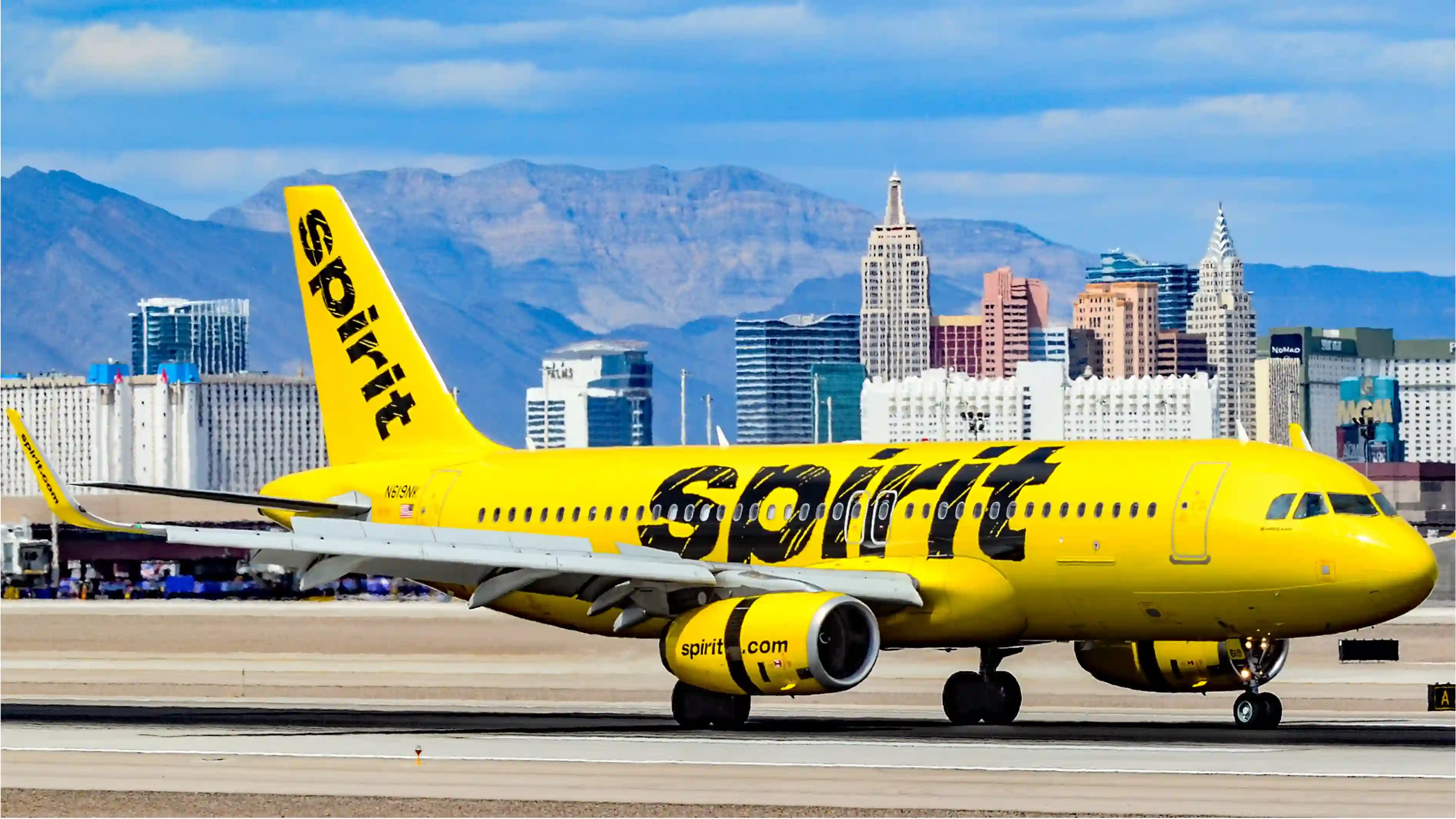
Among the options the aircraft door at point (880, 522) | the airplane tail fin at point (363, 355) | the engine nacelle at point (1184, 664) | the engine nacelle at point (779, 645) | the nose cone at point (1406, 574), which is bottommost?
the engine nacelle at point (1184, 664)

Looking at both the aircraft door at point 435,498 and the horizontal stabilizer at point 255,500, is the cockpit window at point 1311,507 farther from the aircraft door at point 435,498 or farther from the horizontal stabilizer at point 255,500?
the aircraft door at point 435,498

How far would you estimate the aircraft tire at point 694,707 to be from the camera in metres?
43.3

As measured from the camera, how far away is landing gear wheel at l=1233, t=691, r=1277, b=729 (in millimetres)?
42125

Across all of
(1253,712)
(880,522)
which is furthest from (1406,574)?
(880,522)

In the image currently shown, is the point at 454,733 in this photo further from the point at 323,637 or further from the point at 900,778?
the point at 323,637

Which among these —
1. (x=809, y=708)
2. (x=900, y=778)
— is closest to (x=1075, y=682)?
(x=809, y=708)

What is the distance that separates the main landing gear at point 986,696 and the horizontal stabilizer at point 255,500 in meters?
13.8

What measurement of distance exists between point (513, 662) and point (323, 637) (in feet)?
74.2

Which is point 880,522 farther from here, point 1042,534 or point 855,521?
point 1042,534

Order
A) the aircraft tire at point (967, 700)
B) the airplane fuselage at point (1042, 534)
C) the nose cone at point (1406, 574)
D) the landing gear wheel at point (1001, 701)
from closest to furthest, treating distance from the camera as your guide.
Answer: the nose cone at point (1406, 574) → the airplane fuselage at point (1042, 534) → the landing gear wheel at point (1001, 701) → the aircraft tire at point (967, 700)

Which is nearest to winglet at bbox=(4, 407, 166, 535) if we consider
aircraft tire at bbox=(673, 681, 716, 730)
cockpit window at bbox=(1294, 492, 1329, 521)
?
aircraft tire at bbox=(673, 681, 716, 730)

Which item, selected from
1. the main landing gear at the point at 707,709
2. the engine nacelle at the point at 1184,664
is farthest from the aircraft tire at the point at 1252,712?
the main landing gear at the point at 707,709

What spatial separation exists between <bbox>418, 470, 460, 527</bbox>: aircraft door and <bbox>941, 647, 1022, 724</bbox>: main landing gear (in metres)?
12.4

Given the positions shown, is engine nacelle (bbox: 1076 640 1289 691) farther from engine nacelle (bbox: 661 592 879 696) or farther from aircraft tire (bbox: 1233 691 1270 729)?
engine nacelle (bbox: 661 592 879 696)
